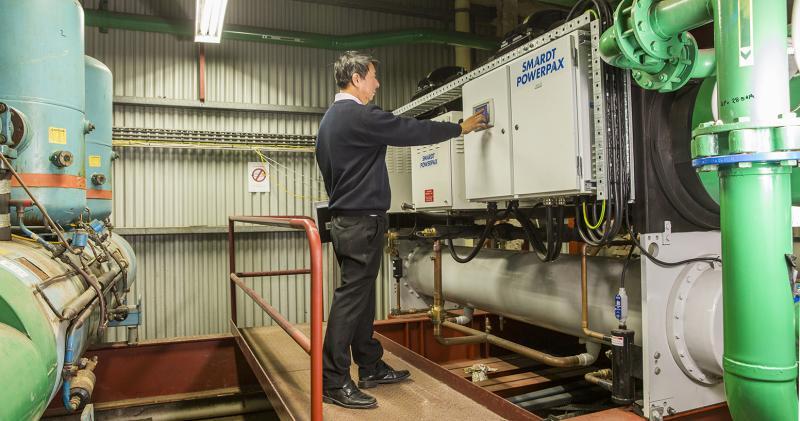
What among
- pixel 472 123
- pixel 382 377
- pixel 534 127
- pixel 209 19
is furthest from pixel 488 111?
pixel 209 19

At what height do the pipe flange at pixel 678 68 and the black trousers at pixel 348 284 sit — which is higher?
the pipe flange at pixel 678 68

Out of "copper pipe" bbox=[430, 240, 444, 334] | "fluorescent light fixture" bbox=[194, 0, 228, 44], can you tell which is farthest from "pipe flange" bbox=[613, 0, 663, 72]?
"fluorescent light fixture" bbox=[194, 0, 228, 44]

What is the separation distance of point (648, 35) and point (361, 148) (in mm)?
1275

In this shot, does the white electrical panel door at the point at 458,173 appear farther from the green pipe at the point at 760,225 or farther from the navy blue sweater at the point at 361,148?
the green pipe at the point at 760,225

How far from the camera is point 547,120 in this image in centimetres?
254

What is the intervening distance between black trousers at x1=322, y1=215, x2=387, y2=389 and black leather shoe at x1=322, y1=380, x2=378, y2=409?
3 cm

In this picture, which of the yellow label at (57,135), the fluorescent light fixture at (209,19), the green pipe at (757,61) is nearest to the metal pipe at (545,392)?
the green pipe at (757,61)

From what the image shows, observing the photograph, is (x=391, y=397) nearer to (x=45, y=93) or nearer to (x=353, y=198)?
(x=353, y=198)

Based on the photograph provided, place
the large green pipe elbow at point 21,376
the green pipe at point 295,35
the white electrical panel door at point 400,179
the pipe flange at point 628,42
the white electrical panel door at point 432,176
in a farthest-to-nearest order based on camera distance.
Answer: the green pipe at point 295,35
the white electrical panel door at point 400,179
the white electrical panel door at point 432,176
the pipe flange at point 628,42
the large green pipe elbow at point 21,376

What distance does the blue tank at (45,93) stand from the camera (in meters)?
2.48

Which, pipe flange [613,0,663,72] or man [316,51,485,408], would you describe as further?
man [316,51,485,408]

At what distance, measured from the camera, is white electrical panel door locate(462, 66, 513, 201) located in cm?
287

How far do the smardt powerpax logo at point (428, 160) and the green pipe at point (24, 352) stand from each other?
2.66 metres

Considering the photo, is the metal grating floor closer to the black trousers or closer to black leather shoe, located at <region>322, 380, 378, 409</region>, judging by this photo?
black leather shoe, located at <region>322, 380, 378, 409</region>
